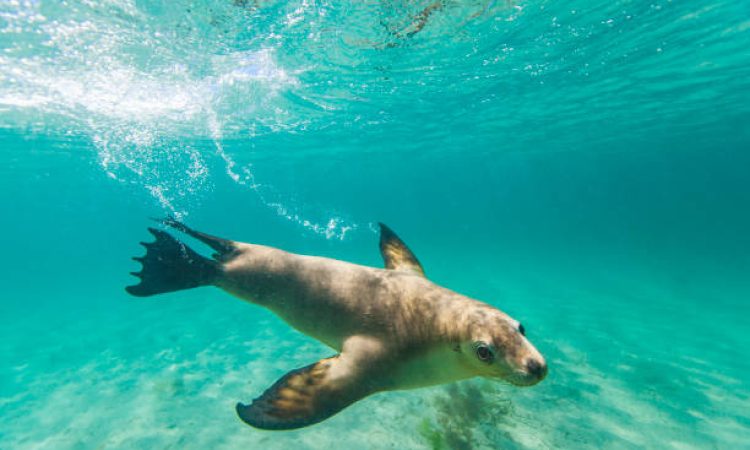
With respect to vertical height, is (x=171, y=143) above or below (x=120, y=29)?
above

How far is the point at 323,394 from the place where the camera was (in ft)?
8.50

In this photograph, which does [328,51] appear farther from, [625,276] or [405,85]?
[625,276]

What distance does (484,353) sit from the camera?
2.53m

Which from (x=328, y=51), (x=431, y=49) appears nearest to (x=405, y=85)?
(x=431, y=49)

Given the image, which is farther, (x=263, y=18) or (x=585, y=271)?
(x=585, y=271)

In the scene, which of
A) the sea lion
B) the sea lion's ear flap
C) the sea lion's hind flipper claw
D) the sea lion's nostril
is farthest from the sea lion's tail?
the sea lion's nostril

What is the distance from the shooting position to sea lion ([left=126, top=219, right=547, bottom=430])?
2521mm

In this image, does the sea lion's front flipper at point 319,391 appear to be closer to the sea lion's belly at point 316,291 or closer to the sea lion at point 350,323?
the sea lion at point 350,323

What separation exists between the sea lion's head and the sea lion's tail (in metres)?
2.34

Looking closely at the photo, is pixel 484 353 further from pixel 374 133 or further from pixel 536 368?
pixel 374 133

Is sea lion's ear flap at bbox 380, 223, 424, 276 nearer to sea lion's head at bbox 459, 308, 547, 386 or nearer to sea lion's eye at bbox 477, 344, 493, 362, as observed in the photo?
sea lion's head at bbox 459, 308, 547, 386

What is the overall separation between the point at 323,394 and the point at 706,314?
17.5 meters

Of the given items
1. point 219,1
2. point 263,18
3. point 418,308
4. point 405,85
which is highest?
point 405,85

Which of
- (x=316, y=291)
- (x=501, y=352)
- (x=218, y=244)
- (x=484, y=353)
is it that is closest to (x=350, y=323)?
(x=316, y=291)
